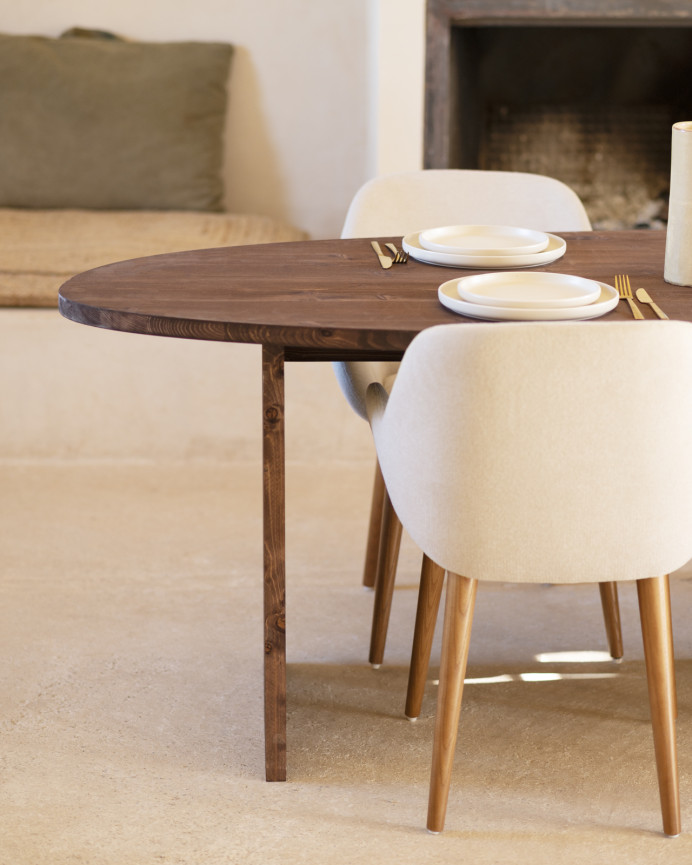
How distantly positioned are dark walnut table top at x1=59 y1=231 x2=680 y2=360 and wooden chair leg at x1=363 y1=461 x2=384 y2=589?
358 millimetres

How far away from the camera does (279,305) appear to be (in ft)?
4.43

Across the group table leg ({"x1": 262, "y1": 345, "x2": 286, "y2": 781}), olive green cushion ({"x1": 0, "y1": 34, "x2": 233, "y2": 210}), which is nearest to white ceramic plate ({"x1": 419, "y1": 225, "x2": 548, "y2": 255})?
table leg ({"x1": 262, "y1": 345, "x2": 286, "y2": 781})

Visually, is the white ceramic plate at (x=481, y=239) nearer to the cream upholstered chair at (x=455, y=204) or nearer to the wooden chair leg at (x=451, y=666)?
the cream upholstered chair at (x=455, y=204)

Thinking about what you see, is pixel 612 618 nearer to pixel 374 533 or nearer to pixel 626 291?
pixel 374 533

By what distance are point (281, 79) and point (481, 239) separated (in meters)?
2.02

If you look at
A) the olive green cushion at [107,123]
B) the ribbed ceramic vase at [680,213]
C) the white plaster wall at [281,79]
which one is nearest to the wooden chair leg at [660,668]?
the ribbed ceramic vase at [680,213]

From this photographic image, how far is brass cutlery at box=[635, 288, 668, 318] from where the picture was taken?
1312 millimetres

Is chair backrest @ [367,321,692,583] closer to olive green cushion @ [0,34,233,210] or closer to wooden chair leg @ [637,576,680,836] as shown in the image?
wooden chair leg @ [637,576,680,836]

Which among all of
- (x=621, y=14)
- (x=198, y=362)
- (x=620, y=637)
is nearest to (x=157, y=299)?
(x=620, y=637)

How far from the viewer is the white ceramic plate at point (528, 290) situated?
129cm

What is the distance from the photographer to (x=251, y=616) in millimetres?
1960

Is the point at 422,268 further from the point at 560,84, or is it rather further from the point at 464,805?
the point at 560,84

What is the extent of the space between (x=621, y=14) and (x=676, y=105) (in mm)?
502

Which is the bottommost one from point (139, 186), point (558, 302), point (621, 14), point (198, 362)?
point (198, 362)
